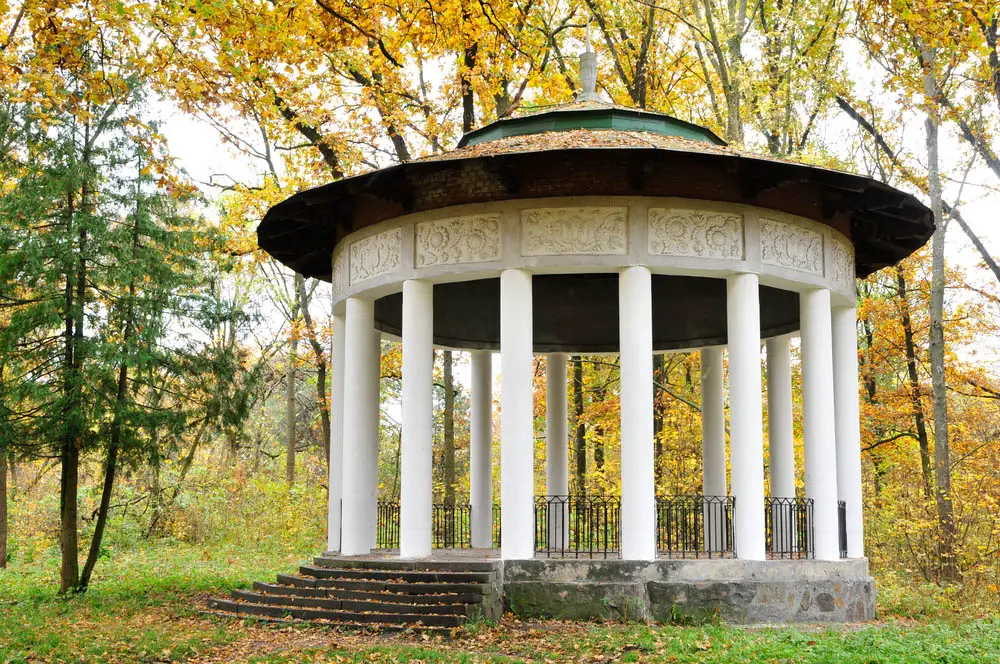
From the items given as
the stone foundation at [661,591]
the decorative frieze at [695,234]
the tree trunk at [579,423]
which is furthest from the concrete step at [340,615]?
the tree trunk at [579,423]

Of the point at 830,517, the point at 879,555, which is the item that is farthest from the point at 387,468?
the point at 830,517

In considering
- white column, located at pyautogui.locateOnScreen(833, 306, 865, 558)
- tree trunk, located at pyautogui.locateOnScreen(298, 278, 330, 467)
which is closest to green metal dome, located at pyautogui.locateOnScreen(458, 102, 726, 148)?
white column, located at pyautogui.locateOnScreen(833, 306, 865, 558)

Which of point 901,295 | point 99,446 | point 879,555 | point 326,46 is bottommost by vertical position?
point 879,555

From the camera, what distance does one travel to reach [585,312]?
22.0 metres

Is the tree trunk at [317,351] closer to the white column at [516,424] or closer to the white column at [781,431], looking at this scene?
the white column at [781,431]

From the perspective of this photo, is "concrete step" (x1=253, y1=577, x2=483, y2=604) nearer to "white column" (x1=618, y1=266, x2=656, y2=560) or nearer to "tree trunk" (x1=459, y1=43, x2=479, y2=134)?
"white column" (x1=618, y1=266, x2=656, y2=560)

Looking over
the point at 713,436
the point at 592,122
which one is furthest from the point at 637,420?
the point at 713,436

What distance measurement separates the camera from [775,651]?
37.0ft

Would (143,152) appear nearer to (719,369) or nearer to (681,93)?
(719,369)

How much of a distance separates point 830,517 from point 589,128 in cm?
787

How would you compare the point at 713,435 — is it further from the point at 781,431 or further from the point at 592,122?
the point at 592,122

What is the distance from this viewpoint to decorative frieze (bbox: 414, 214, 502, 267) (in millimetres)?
15430

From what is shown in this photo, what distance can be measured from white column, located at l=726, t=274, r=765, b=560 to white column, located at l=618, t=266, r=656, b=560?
1.50 metres

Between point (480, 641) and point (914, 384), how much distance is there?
1948 centimetres
